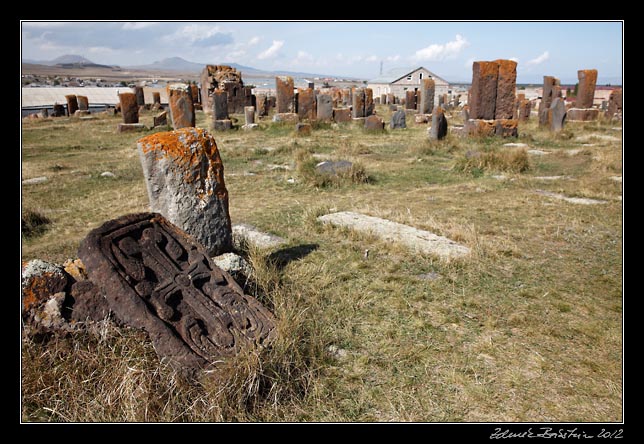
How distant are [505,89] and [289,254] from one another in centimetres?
944

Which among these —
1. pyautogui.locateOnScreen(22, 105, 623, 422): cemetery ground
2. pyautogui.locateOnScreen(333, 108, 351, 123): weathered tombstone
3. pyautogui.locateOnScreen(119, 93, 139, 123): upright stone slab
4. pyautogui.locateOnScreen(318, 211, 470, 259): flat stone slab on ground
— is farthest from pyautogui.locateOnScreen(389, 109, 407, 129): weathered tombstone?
pyautogui.locateOnScreen(318, 211, 470, 259): flat stone slab on ground

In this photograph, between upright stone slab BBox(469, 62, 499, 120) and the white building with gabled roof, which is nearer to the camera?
upright stone slab BBox(469, 62, 499, 120)

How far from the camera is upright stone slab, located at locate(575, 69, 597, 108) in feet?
51.6

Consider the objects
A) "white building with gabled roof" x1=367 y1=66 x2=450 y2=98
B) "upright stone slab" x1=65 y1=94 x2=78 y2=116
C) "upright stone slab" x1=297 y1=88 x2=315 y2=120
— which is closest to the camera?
"upright stone slab" x1=297 y1=88 x2=315 y2=120

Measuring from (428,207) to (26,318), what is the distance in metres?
4.78

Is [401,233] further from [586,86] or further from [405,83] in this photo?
[405,83]

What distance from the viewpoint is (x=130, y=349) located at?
2.44 m

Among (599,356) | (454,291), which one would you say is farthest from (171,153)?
(599,356)

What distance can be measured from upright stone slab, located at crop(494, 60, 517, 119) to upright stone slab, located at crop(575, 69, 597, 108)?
19.4ft

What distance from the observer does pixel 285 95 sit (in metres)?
18.0

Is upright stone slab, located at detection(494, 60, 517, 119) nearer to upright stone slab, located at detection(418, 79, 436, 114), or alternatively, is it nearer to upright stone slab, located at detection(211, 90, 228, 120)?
upright stone slab, located at detection(418, 79, 436, 114)

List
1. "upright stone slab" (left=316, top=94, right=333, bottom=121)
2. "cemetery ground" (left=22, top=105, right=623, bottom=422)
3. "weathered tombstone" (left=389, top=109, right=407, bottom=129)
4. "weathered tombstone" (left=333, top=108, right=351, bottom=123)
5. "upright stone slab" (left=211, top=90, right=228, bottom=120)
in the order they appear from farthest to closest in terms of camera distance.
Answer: "weathered tombstone" (left=333, top=108, right=351, bottom=123) → "upright stone slab" (left=316, top=94, right=333, bottom=121) → "weathered tombstone" (left=389, top=109, right=407, bottom=129) → "upright stone slab" (left=211, top=90, right=228, bottom=120) → "cemetery ground" (left=22, top=105, right=623, bottom=422)

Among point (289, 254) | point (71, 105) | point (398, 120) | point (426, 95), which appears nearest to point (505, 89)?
point (398, 120)
